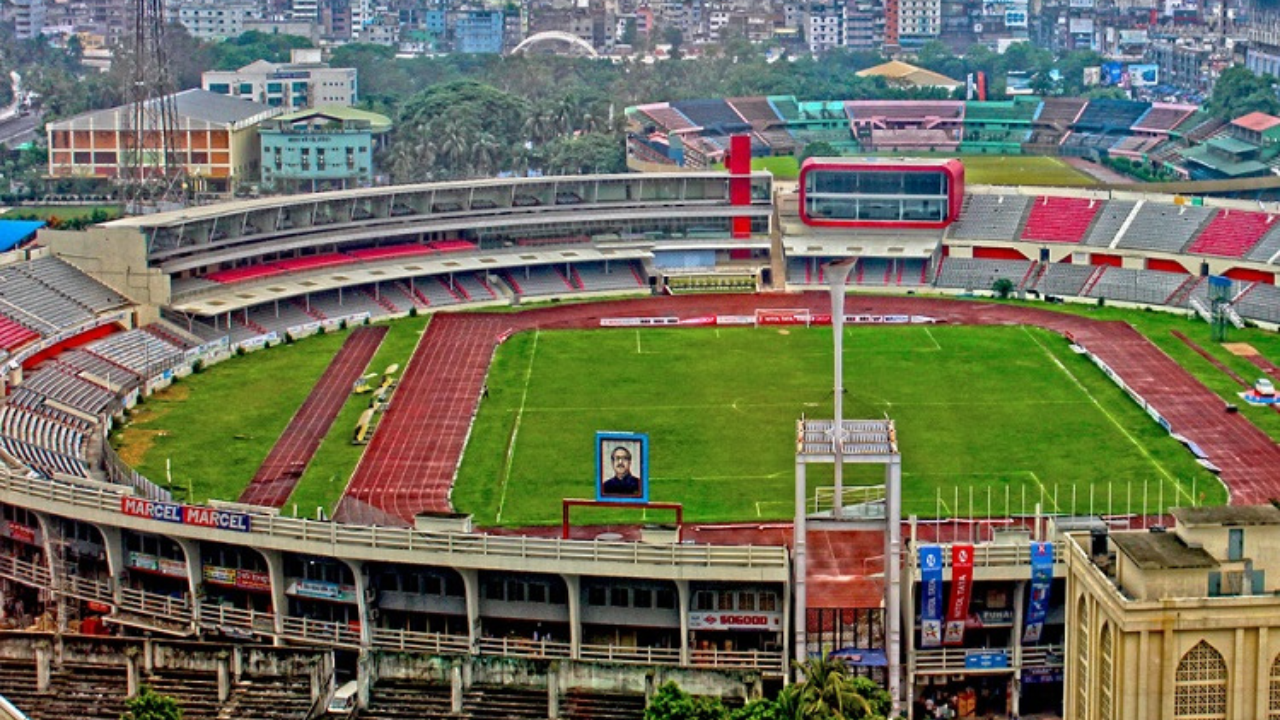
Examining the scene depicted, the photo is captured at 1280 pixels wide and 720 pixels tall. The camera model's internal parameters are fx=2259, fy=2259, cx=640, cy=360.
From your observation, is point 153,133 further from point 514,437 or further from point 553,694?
point 553,694

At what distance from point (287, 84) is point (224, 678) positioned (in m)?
144

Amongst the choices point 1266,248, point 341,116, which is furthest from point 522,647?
point 341,116

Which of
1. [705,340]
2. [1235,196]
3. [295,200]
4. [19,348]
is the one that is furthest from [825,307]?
[1235,196]

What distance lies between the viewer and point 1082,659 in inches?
1539

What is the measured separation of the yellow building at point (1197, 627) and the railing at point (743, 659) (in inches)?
724

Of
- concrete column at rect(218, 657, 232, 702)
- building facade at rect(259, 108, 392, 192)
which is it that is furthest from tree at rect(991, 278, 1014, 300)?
concrete column at rect(218, 657, 232, 702)

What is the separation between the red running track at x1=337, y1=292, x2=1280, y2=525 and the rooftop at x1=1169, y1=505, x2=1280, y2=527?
98.5 ft

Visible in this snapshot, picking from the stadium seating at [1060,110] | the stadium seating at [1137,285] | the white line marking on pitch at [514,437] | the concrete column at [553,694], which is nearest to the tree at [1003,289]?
the stadium seating at [1137,285]

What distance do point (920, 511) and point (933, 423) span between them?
1405 centimetres

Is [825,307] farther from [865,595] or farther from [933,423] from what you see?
[865,595]

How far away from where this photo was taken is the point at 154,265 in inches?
3957

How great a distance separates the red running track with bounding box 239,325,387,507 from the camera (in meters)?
73.9

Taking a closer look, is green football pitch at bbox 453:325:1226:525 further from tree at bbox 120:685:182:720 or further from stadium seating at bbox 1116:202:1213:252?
tree at bbox 120:685:182:720

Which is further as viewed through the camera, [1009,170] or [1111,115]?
[1111,115]
